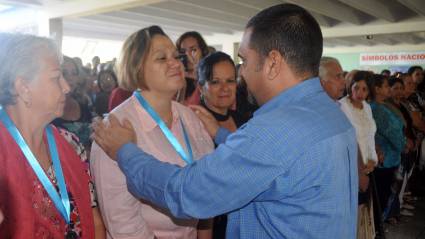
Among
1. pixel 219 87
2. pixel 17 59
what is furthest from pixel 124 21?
pixel 17 59

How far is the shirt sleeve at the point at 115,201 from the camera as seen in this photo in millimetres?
1590

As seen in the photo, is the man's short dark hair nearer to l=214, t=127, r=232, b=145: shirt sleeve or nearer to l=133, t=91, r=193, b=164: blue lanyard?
l=133, t=91, r=193, b=164: blue lanyard

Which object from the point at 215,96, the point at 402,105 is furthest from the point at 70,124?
the point at 402,105

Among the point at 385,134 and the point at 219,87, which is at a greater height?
the point at 219,87

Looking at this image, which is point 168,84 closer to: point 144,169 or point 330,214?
point 144,169

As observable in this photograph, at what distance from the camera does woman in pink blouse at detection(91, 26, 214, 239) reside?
1.60 meters

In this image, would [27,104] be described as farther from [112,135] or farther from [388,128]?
[388,128]

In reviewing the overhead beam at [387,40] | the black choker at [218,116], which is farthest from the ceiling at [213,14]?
the black choker at [218,116]

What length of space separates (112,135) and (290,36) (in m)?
0.79

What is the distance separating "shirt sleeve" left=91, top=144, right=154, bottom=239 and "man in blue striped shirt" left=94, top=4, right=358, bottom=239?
264 mm

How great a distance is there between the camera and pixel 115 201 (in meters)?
1.60

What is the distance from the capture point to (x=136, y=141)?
1.67 meters

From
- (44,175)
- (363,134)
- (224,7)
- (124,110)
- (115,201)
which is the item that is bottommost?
(363,134)

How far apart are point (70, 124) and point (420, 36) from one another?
59.1 feet
